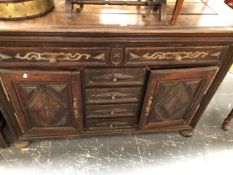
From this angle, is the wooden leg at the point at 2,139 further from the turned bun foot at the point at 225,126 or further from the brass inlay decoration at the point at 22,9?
the turned bun foot at the point at 225,126

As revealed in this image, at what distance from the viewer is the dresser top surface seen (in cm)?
85

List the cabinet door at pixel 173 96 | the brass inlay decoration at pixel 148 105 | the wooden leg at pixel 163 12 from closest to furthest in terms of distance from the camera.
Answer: the wooden leg at pixel 163 12 < the cabinet door at pixel 173 96 < the brass inlay decoration at pixel 148 105

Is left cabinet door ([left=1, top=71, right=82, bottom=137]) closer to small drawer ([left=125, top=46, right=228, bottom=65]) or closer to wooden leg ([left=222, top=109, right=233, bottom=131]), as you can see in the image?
small drawer ([left=125, top=46, right=228, bottom=65])

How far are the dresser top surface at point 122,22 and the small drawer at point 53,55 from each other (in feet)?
0.29

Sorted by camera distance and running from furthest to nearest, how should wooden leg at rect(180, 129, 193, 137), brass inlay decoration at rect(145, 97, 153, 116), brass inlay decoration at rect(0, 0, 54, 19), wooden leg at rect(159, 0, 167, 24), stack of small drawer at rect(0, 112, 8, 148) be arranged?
wooden leg at rect(180, 129, 193, 137)
stack of small drawer at rect(0, 112, 8, 148)
brass inlay decoration at rect(145, 97, 153, 116)
wooden leg at rect(159, 0, 167, 24)
brass inlay decoration at rect(0, 0, 54, 19)

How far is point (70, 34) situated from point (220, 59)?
747 millimetres

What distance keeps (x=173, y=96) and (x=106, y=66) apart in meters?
0.45

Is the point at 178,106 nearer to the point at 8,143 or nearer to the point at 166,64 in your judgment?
the point at 166,64

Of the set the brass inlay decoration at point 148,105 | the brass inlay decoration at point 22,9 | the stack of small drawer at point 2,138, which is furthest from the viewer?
the stack of small drawer at point 2,138

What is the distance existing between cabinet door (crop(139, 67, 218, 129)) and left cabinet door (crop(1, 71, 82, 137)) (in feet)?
1.28

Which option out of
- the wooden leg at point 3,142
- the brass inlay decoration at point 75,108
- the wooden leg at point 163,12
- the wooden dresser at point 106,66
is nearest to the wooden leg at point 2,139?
the wooden leg at point 3,142

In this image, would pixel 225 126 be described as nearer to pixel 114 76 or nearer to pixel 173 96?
pixel 173 96

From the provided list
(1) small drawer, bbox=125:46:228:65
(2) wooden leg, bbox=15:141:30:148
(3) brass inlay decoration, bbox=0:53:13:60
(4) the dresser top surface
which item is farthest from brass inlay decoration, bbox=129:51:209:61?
(2) wooden leg, bbox=15:141:30:148

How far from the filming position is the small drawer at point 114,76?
101cm
